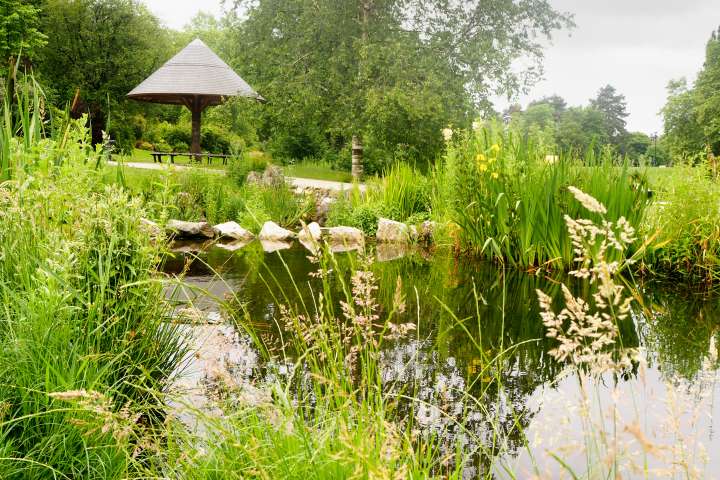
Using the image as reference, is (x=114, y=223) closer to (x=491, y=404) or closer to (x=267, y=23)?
(x=491, y=404)

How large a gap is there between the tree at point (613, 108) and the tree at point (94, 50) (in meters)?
59.1

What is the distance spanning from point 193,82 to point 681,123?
3392 cm

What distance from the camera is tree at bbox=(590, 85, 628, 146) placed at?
7456 cm

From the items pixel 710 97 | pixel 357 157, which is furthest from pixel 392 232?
pixel 710 97

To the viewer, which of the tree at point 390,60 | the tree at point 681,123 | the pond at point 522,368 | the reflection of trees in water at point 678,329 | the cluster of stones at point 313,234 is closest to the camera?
the pond at point 522,368

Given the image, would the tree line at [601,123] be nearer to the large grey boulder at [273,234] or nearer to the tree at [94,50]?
the tree at [94,50]

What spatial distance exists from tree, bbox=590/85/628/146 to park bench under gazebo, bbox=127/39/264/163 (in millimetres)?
63143

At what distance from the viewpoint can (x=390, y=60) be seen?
58.2 feet

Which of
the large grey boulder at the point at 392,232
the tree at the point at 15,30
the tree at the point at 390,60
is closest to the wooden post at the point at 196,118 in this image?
the tree at the point at 390,60

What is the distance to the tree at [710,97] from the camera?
35.0m

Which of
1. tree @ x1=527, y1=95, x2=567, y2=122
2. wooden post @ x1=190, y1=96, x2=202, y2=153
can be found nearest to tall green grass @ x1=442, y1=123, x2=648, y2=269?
wooden post @ x1=190, y1=96, x2=202, y2=153

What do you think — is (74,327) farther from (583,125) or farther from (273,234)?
(583,125)

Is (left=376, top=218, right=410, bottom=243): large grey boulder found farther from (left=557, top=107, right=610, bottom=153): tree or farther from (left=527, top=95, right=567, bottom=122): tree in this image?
(left=527, top=95, right=567, bottom=122): tree

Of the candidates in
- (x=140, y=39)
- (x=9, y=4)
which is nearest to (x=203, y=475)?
(x=9, y=4)
